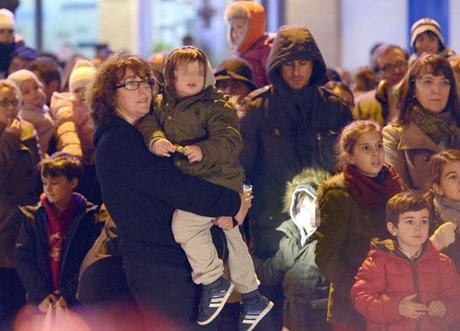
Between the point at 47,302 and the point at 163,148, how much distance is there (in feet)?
6.48

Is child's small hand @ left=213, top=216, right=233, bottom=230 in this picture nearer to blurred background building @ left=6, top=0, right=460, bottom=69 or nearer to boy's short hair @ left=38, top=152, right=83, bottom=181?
boy's short hair @ left=38, top=152, right=83, bottom=181

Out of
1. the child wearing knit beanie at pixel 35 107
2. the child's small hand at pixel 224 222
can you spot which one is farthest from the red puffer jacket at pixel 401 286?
the child wearing knit beanie at pixel 35 107

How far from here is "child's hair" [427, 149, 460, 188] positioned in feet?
23.5

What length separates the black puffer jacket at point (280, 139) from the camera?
768cm

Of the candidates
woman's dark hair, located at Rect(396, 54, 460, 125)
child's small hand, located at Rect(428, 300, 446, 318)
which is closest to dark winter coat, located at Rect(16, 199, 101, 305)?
woman's dark hair, located at Rect(396, 54, 460, 125)

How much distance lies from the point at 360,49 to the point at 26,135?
787 centimetres

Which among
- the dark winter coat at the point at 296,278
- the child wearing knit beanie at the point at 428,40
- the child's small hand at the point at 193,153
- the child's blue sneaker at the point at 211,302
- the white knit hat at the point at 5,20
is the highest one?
the white knit hat at the point at 5,20

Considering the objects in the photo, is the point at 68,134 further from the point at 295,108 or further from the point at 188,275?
the point at 188,275

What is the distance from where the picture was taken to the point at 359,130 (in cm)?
712

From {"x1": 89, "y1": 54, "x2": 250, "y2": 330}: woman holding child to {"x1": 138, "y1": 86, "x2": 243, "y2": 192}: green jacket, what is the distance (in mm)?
74

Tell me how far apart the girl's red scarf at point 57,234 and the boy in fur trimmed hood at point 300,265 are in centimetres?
116

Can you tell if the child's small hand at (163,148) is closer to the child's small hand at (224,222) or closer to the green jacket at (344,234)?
the child's small hand at (224,222)

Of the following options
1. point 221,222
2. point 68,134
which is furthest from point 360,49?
point 221,222

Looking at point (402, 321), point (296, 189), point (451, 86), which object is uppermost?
point (451, 86)
